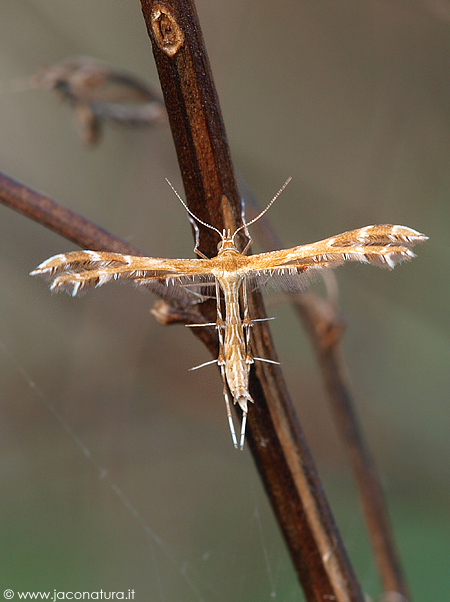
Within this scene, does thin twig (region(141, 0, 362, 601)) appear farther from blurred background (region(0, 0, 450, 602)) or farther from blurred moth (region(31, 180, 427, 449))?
blurred background (region(0, 0, 450, 602))

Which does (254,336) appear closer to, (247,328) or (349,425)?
(247,328)

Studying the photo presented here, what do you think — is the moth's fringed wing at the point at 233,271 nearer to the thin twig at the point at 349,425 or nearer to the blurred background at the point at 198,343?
the thin twig at the point at 349,425

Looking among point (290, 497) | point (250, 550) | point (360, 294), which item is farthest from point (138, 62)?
point (290, 497)

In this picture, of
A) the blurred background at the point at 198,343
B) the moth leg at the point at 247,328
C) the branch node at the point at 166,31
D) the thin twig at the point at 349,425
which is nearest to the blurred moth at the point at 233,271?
the moth leg at the point at 247,328

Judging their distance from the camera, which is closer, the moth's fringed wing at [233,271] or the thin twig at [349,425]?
the moth's fringed wing at [233,271]

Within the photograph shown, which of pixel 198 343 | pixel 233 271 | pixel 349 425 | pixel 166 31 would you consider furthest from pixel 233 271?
pixel 198 343

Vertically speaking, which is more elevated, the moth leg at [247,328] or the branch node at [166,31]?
the branch node at [166,31]

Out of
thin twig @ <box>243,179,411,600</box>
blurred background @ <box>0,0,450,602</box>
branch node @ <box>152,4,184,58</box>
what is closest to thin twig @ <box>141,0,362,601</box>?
branch node @ <box>152,4,184,58</box>
